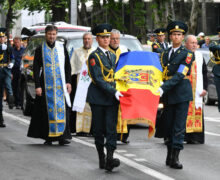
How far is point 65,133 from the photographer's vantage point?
11891mm

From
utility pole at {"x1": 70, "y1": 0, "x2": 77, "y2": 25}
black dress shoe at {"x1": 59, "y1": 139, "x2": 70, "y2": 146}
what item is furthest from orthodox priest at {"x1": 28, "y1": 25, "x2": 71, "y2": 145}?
utility pole at {"x1": 70, "y1": 0, "x2": 77, "y2": 25}

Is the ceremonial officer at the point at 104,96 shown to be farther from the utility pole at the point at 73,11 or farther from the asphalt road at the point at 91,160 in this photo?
the utility pole at the point at 73,11

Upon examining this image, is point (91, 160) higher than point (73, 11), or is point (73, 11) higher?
point (73, 11)

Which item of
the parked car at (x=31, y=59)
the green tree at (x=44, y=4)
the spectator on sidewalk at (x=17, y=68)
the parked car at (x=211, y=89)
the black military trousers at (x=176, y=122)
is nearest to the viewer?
the black military trousers at (x=176, y=122)

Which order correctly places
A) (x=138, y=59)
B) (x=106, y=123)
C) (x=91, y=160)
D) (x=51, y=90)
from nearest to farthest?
(x=106, y=123) < (x=138, y=59) < (x=91, y=160) < (x=51, y=90)

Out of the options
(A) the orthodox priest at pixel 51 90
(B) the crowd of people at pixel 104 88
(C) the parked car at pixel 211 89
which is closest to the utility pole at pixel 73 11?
(C) the parked car at pixel 211 89

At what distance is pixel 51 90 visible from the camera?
1176 centimetres

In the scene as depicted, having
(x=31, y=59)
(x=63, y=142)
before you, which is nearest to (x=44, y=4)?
(x=31, y=59)

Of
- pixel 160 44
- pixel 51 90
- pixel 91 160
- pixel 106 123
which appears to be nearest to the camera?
pixel 106 123

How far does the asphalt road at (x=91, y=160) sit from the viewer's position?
28.9ft

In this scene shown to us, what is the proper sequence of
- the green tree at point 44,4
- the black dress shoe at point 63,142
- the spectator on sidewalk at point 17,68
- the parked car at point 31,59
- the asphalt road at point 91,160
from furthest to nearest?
1. the green tree at point 44,4
2. the spectator on sidewalk at point 17,68
3. the parked car at point 31,59
4. the black dress shoe at point 63,142
5. the asphalt road at point 91,160

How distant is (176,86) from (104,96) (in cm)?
102

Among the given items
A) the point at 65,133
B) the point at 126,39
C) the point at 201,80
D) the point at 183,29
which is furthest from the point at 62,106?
the point at 126,39

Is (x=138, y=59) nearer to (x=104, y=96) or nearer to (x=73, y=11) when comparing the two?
(x=104, y=96)
